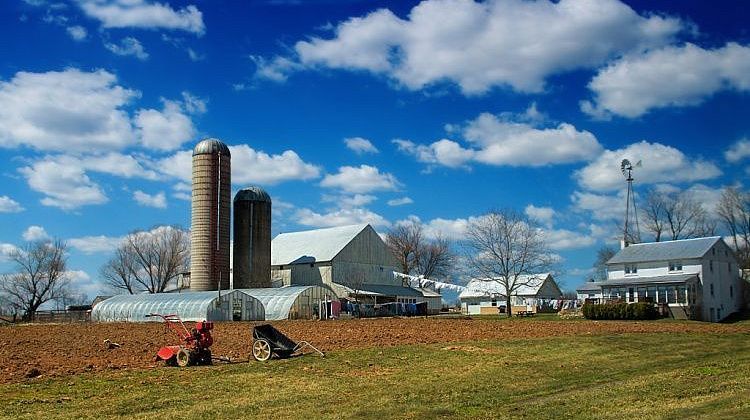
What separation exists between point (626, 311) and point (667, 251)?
12510 mm

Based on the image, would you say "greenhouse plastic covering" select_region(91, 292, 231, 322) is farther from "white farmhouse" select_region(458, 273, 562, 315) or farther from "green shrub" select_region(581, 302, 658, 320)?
"white farmhouse" select_region(458, 273, 562, 315)

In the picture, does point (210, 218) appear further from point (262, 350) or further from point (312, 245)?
point (262, 350)

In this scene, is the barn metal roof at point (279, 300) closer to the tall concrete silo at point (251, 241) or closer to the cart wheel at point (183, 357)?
the tall concrete silo at point (251, 241)

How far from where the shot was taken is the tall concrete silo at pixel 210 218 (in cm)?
7019

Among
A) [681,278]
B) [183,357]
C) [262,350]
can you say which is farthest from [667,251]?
[183,357]

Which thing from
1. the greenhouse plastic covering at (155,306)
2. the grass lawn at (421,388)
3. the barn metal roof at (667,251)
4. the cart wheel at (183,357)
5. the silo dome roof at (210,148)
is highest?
the silo dome roof at (210,148)

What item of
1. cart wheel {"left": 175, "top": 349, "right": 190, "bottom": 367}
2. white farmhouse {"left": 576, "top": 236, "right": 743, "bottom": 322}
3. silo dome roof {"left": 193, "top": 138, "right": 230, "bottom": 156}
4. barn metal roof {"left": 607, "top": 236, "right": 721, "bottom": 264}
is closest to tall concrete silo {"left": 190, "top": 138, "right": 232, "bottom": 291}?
silo dome roof {"left": 193, "top": 138, "right": 230, "bottom": 156}

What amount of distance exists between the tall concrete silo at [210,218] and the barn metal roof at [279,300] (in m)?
6.92

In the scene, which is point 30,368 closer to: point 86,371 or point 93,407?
point 86,371

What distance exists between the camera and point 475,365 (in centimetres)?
2128

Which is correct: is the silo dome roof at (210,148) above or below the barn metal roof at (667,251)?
above

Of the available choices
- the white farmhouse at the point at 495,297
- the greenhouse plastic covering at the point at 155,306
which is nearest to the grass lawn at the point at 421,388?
Answer: the greenhouse plastic covering at the point at 155,306

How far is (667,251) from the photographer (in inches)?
2518

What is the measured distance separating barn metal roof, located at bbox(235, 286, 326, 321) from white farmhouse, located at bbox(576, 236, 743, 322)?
2668 centimetres
